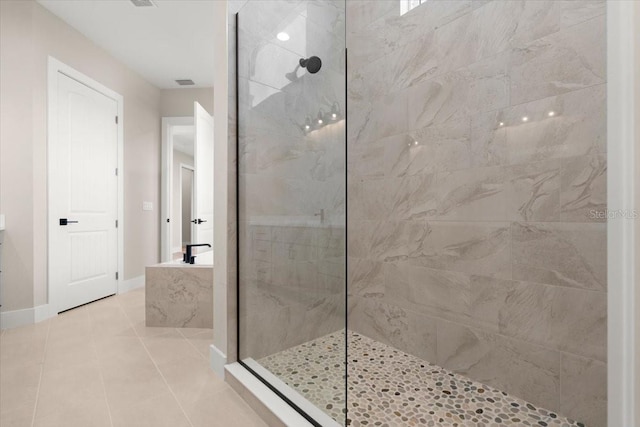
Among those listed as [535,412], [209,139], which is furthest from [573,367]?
[209,139]

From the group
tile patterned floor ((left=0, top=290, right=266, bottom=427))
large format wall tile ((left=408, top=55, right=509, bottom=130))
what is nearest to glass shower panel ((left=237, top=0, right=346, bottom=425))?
tile patterned floor ((left=0, top=290, right=266, bottom=427))

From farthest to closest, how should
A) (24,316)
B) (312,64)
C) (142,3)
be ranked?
(142,3) < (24,316) < (312,64)

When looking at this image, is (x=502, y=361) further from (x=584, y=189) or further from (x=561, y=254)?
(x=584, y=189)

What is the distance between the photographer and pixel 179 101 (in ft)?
14.4

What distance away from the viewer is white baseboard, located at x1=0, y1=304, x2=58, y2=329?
2477 mm

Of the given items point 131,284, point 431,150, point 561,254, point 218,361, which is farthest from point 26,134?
point 561,254

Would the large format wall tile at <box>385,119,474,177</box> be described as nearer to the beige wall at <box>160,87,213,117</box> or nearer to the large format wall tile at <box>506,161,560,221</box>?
the large format wall tile at <box>506,161,560,221</box>

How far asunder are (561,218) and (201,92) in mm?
4249

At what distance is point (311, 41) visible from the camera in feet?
4.09

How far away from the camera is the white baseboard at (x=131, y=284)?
12.0ft

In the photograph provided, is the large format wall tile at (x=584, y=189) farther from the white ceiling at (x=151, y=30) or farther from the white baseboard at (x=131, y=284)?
the white baseboard at (x=131, y=284)

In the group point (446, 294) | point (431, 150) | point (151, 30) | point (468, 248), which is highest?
point (151, 30)

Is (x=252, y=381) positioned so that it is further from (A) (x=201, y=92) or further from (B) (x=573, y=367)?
(A) (x=201, y=92)

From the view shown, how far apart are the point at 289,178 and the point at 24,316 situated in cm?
262
